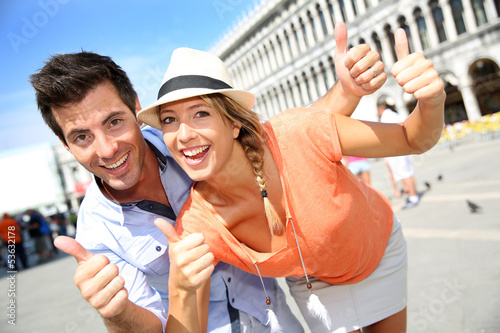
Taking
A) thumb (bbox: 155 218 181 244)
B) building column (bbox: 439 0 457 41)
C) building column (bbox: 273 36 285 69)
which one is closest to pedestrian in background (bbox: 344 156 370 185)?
thumb (bbox: 155 218 181 244)

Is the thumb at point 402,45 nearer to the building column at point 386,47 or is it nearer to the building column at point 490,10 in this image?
the building column at point 490,10

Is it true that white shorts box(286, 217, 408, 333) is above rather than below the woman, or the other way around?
below

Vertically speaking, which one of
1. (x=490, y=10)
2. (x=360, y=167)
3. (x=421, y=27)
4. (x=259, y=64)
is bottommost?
(x=360, y=167)

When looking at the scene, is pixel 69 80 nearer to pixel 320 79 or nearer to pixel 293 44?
pixel 320 79

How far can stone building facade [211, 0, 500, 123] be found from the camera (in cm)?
2214

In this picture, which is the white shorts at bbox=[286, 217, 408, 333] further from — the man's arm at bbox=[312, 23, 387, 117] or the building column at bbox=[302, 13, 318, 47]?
the building column at bbox=[302, 13, 318, 47]

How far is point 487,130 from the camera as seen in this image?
49.9 ft

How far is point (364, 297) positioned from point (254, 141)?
1.01m

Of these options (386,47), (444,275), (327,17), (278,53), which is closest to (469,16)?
(386,47)

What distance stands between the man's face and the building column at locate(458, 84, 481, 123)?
79.8 feet

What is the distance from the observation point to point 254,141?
5.75ft

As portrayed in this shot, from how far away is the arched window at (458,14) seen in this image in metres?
22.3

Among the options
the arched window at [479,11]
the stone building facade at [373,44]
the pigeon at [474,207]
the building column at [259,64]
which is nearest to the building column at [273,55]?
the stone building facade at [373,44]

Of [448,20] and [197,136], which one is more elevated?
[448,20]
